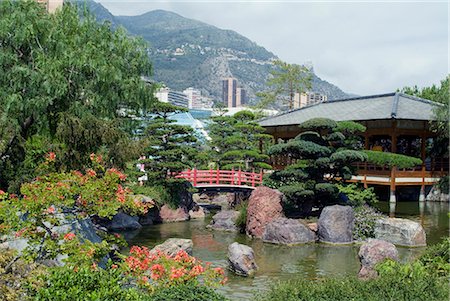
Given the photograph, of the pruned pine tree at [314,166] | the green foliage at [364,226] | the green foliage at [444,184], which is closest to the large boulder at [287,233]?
the green foliage at [364,226]

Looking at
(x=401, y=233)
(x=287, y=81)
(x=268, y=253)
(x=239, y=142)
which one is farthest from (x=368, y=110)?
(x=287, y=81)

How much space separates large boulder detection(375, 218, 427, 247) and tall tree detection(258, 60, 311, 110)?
70.0ft

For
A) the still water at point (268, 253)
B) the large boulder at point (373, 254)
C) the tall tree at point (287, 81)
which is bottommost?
the still water at point (268, 253)

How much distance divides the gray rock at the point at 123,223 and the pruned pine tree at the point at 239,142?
606cm

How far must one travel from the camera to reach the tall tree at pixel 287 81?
114ft

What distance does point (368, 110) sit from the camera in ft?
74.4

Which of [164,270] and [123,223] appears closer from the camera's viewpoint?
[164,270]

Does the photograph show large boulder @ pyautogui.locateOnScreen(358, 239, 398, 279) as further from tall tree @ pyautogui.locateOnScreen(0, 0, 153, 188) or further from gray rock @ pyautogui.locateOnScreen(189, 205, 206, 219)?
gray rock @ pyautogui.locateOnScreen(189, 205, 206, 219)

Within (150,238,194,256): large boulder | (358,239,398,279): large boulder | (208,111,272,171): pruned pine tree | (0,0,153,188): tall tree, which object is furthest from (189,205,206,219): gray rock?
(358,239,398,279): large boulder

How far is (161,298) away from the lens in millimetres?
4742

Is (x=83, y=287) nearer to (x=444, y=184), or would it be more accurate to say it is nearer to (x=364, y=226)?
(x=364, y=226)

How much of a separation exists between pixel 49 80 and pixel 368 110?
16497 mm

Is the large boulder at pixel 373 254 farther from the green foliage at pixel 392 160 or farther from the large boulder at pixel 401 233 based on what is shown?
the green foliage at pixel 392 160

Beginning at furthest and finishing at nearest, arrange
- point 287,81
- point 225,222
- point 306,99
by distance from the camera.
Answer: point 306,99 < point 287,81 < point 225,222
